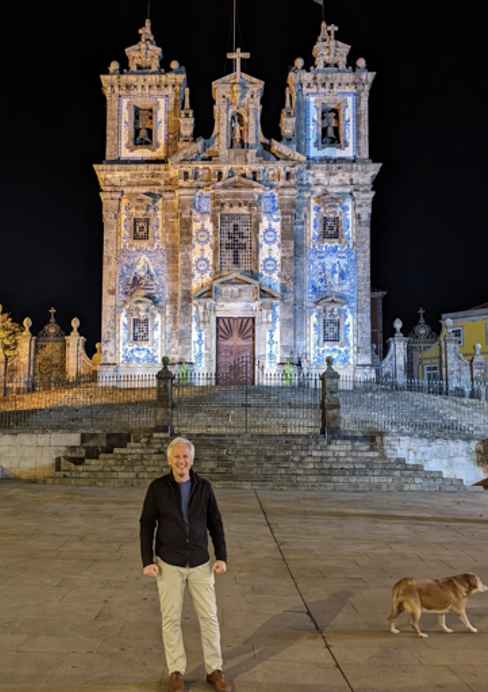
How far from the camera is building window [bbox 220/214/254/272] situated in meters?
30.6

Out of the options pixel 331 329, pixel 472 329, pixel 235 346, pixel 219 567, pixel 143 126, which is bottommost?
pixel 219 567

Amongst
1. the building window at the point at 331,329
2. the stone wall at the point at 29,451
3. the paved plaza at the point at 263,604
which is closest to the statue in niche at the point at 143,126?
the building window at the point at 331,329

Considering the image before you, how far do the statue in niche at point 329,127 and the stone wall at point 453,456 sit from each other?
60.4 ft

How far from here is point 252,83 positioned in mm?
31344

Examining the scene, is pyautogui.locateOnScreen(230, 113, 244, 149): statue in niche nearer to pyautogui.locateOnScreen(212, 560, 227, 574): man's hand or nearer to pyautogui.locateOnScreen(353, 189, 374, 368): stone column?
pyautogui.locateOnScreen(353, 189, 374, 368): stone column

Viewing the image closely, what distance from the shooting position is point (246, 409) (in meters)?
18.8

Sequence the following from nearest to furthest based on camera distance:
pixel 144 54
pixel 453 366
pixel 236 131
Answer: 1. pixel 453 366
2. pixel 236 131
3. pixel 144 54

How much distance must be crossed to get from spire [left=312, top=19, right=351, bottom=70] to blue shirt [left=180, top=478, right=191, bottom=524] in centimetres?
3142

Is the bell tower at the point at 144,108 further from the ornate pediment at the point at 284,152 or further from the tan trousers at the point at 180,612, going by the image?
the tan trousers at the point at 180,612

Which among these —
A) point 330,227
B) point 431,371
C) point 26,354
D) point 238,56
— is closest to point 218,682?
point 26,354

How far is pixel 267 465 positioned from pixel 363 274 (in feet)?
54.4

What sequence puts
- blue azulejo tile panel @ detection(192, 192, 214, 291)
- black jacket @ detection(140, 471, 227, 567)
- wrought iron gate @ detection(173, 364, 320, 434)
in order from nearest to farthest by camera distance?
black jacket @ detection(140, 471, 227, 567) → wrought iron gate @ detection(173, 364, 320, 434) → blue azulejo tile panel @ detection(192, 192, 214, 291)

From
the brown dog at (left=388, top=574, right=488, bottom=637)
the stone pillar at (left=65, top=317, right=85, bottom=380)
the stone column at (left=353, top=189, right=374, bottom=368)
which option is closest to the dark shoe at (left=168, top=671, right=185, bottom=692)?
the brown dog at (left=388, top=574, right=488, bottom=637)

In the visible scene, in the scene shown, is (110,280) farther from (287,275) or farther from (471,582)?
(471,582)
